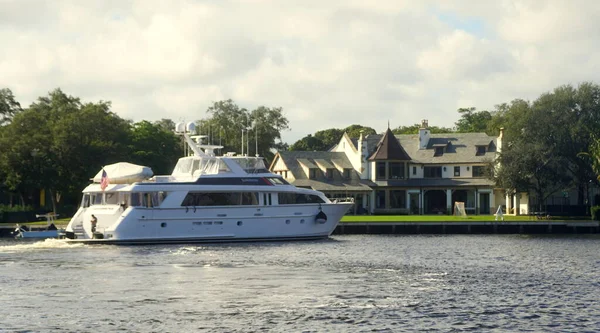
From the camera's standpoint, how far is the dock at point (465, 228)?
66.6m

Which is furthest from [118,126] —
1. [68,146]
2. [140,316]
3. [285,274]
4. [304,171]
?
[140,316]

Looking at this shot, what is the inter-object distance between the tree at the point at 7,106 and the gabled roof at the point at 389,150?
114 ft

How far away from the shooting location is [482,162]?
88.4m

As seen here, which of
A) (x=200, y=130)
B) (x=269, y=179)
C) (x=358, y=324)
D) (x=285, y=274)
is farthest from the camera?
(x=200, y=130)

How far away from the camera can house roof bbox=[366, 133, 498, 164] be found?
295ft

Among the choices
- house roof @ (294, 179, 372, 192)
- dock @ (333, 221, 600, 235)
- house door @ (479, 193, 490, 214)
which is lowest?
dock @ (333, 221, 600, 235)

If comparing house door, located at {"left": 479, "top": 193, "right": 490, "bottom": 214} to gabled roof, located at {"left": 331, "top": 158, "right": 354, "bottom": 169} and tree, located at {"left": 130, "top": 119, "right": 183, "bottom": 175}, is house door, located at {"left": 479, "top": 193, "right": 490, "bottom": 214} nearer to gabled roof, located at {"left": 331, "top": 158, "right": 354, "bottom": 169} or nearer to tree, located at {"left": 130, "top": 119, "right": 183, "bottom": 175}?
gabled roof, located at {"left": 331, "top": 158, "right": 354, "bottom": 169}

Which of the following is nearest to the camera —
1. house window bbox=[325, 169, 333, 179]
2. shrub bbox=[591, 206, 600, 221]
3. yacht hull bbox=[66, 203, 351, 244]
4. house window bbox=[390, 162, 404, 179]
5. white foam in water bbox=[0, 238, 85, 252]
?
white foam in water bbox=[0, 238, 85, 252]

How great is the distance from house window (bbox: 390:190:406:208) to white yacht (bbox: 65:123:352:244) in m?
32.7

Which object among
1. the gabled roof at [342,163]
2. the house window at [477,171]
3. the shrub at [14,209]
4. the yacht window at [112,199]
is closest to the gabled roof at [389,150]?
the gabled roof at [342,163]

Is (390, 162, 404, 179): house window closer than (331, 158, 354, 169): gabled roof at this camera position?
Yes

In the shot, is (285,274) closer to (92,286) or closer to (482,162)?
(92,286)

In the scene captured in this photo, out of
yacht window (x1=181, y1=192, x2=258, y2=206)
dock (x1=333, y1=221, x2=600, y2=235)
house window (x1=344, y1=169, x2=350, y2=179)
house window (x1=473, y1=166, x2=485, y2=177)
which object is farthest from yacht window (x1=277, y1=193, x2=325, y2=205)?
house window (x1=473, y1=166, x2=485, y2=177)

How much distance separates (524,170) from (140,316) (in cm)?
5427
